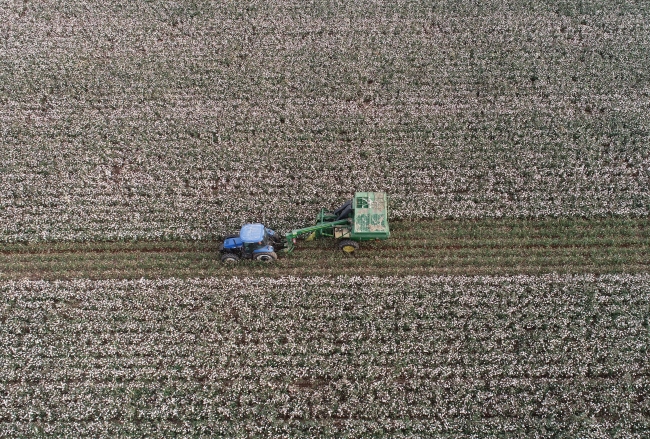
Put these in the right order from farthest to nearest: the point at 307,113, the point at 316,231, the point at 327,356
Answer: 1. the point at 307,113
2. the point at 316,231
3. the point at 327,356

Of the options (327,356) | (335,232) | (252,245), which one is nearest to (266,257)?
(252,245)

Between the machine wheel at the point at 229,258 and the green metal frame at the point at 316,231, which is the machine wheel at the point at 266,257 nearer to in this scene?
the green metal frame at the point at 316,231

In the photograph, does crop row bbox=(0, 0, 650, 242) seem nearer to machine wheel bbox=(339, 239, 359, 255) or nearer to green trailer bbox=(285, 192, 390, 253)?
green trailer bbox=(285, 192, 390, 253)

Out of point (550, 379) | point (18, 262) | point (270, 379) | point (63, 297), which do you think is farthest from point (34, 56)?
point (550, 379)

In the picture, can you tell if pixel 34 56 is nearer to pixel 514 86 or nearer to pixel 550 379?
pixel 514 86

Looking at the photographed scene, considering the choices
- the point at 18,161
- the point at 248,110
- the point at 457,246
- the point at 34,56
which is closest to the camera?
the point at 457,246

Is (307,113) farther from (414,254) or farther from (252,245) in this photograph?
(414,254)
